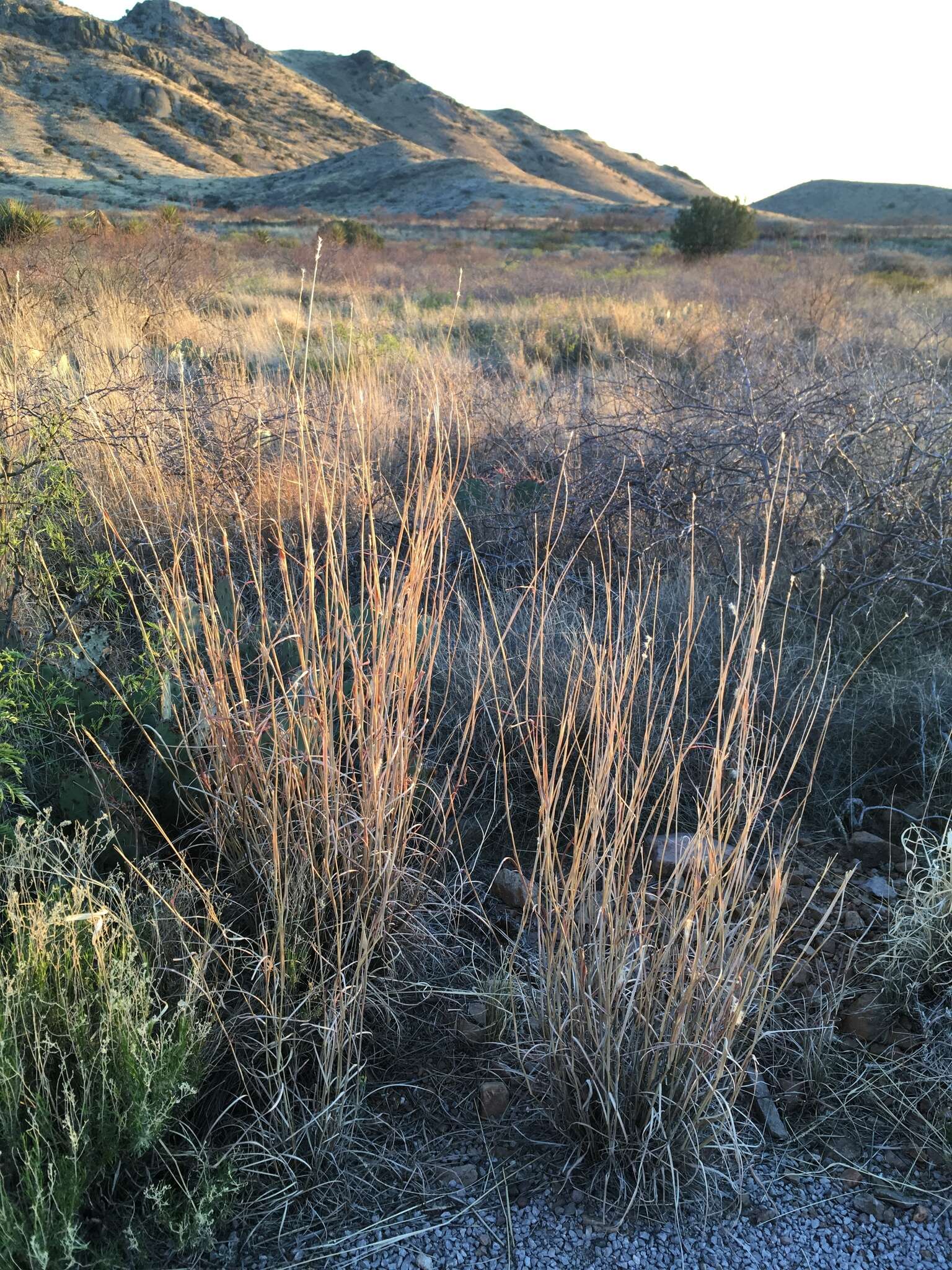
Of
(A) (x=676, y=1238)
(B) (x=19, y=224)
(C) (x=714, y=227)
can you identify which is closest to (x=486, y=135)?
(C) (x=714, y=227)

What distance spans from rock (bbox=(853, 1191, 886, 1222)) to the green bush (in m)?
21.5

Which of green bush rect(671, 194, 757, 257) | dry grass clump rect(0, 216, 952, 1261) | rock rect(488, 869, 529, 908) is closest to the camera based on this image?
dry grass clump rect(0, 216, 952, 1261)

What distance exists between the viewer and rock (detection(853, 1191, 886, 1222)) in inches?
60.2

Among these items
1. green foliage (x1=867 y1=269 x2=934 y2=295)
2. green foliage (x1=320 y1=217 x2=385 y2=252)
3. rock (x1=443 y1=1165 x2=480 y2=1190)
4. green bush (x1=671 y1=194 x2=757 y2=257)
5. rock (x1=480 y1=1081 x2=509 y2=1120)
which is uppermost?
green bush (x1=671 y1=194 x2=757 y2=257)

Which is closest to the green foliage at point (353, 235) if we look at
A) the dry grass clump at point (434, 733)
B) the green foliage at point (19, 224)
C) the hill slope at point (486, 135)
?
the green foliage at point (19, 224)

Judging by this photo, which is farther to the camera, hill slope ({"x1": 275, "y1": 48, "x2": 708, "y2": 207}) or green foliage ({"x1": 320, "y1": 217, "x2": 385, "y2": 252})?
hill slope ({"x1": 275, "y1": 48, "x2": 708, "y2": 207})

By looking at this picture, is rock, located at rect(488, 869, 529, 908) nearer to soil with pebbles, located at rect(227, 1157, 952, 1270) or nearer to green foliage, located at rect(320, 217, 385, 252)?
soil with pebbles, located at rect(227, 1157, 952, 1270)

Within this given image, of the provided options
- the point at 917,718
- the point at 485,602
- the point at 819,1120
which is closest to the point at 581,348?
the point at 485,602

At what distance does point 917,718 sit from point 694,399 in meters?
2.09

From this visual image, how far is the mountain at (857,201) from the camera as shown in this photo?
6800 cm

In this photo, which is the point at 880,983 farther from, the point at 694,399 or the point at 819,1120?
the point at 694,399

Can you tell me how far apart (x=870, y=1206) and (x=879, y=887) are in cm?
87

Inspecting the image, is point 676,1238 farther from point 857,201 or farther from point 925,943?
point 857,201

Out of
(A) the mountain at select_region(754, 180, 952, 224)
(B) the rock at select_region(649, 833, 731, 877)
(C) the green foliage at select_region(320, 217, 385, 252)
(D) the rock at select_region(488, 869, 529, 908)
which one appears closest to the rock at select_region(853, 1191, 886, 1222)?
(B) the rock at select_region(649, 833, 731, 877)
